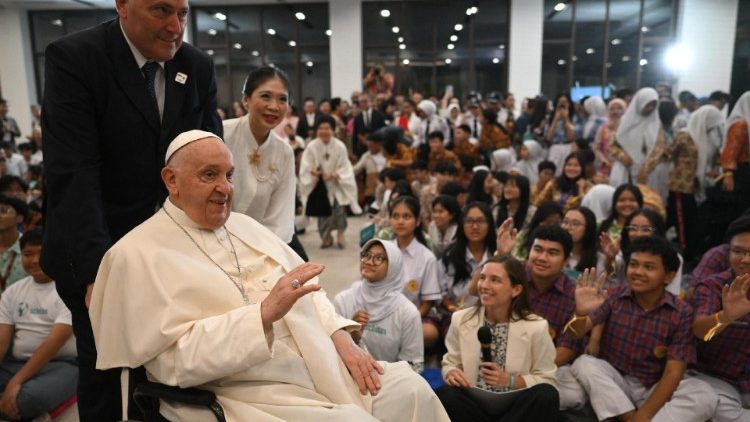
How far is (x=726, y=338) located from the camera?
2465mm

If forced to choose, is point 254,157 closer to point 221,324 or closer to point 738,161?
point 221,324

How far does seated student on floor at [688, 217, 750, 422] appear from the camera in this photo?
7.74ft

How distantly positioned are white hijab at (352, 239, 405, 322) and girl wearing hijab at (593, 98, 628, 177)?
362 cm

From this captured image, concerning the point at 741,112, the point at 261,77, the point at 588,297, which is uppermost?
the point at 261,77

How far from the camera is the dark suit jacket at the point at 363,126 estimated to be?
320 inches

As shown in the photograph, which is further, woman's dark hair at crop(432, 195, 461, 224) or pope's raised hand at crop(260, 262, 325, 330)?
woman's dark hair at crop(432, 195, 461, 224)

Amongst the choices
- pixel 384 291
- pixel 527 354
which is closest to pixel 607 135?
pixel 384 291

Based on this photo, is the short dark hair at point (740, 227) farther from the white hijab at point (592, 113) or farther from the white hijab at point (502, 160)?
the white hijab at point (592, 113)

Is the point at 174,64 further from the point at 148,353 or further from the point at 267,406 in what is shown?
the point at 267,406

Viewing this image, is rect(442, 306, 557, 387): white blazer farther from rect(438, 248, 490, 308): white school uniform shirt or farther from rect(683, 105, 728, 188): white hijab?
rect(683, 105, 728, 188): white hijab

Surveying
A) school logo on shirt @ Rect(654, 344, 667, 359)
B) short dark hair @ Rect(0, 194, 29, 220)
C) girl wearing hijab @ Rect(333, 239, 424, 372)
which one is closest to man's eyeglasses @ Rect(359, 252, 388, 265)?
girl wearing hijab @ Rect(333, 239, 424, 372)

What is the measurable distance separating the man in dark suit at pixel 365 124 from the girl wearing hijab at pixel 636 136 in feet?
11.9

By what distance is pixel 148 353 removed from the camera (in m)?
1.43

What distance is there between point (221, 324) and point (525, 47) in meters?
10.6
